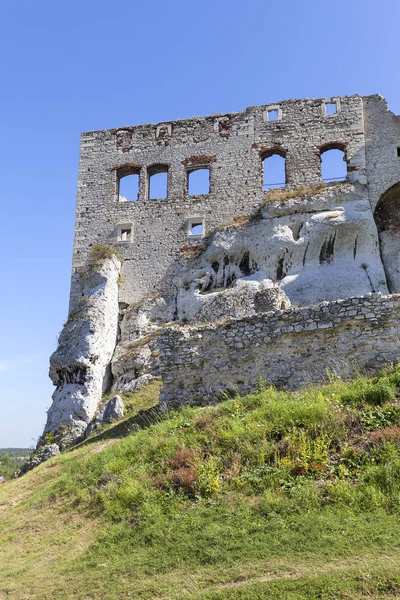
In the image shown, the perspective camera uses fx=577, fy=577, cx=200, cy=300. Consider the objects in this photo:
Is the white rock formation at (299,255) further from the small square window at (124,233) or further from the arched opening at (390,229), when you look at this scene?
the small square window at (124,233)

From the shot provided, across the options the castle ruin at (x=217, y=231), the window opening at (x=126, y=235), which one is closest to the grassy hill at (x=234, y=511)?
the castle ruin at (x=217, y=231)

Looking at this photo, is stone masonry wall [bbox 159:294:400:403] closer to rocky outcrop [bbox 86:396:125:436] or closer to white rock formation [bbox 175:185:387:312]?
rocky outcrop [bbox 86:396:125:436]

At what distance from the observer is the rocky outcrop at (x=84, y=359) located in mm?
17688

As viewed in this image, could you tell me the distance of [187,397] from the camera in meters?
12.9

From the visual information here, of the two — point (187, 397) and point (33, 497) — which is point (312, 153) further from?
point (33, 497)

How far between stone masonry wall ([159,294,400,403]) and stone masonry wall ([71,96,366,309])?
914 centimetres

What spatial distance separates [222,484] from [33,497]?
475 centimetres

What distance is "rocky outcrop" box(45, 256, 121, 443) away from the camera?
17688mm

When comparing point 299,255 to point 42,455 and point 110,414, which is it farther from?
point 42,455

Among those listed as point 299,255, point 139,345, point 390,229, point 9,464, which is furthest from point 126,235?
point 9,464

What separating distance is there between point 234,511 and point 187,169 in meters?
18.4

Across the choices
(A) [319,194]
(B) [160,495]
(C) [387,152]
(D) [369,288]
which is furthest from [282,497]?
(C) [387,152]

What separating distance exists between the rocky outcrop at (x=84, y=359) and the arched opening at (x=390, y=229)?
10059mm

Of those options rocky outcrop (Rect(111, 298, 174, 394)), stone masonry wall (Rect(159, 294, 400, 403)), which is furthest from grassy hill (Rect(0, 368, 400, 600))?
rocky outcrop (Rect(111, 298, 174, 394))
